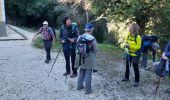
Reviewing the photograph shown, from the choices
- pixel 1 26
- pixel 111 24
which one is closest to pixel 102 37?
pixel 111 24

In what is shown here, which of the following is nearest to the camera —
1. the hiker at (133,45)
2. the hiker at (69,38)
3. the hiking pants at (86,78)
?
the hiking pants at (86,78)

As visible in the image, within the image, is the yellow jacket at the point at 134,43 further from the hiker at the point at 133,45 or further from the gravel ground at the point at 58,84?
the gravel ground at the point at 58,84

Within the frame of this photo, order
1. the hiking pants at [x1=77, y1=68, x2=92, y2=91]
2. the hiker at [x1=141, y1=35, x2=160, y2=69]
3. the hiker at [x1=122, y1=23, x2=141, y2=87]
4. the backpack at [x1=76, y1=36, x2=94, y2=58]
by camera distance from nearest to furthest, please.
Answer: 1. the backpack at [x1=76, y1=36, x2=94, y2=58]
2. the hiking pants at [x1=77, y1=68, x2=92, y2=91]
3. the hiker at [x1=122, y1=23, x2=141, y2=87]
4. the hiker at [x1=141, y1=35, x2=160, y2=69]

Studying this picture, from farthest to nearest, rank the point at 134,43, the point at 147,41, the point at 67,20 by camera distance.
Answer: the point at 147,41 → the point at 67,20 → the point at 134,43

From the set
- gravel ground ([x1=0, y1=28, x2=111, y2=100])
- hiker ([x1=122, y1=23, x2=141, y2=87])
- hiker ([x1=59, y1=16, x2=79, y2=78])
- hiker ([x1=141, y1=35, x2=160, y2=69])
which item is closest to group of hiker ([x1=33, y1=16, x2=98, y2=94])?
hiker ([x1=59, y1=16, x2=79, y2=78])

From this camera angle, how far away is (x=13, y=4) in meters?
29.9

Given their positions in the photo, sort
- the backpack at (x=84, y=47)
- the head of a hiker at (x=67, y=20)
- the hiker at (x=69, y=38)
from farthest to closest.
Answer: the hiker at (x=69, y=38) → the head of a hiker at (x=67, y=20) → the backpack at (x=84, y=47)

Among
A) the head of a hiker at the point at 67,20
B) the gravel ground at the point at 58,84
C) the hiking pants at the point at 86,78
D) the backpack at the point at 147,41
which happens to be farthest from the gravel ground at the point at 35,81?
the backpack at the point at 147,41

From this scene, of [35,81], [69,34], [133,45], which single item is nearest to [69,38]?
[69,34]

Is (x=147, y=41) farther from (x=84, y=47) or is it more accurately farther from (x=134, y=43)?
(x=84, y=47)

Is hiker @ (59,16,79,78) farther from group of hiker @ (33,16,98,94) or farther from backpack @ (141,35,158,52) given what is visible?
backpack @ (141,35,158,52)

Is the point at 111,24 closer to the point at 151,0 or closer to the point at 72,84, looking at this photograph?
the point at 151,0

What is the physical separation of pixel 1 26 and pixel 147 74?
11.9 meters

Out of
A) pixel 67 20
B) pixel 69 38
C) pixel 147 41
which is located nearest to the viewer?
pixel 67 20
